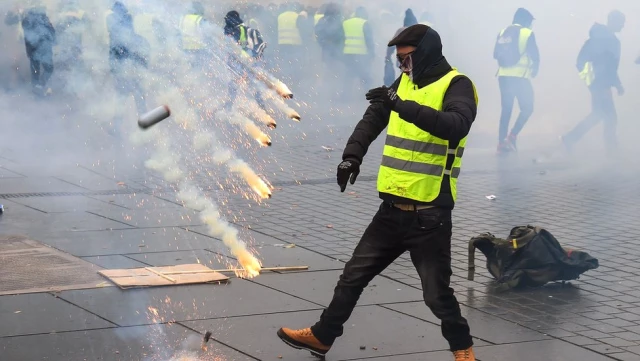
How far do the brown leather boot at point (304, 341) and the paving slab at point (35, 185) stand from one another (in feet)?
16.2

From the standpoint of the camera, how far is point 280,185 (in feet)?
32.0

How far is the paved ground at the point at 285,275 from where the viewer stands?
4.86m

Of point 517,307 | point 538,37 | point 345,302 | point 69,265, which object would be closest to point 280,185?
point 69,265

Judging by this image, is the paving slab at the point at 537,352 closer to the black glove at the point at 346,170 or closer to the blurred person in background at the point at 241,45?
the black glove at the point at 346,170

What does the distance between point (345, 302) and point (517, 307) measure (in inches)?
61.5

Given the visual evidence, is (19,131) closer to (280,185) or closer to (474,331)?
(280,185)

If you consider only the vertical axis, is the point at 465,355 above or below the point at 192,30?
below

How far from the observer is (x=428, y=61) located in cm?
434

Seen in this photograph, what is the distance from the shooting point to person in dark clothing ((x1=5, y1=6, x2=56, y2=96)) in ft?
50.6

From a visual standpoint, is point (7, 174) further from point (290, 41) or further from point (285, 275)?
point (290, 41)

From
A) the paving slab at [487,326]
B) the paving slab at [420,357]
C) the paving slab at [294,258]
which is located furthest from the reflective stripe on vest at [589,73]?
the paving slab at [420,357]

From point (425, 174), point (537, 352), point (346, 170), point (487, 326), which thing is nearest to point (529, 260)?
point (487, 326)

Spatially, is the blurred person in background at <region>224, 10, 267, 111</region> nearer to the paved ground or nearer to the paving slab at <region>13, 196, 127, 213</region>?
the paved ground

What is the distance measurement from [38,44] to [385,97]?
44.7 ft
